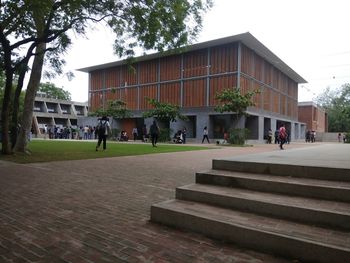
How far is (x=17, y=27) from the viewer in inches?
445

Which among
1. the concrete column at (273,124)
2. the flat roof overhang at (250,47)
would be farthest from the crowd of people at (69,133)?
the concrete column at (273,124)

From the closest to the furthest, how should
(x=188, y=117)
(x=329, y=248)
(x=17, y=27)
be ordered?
1. (x=329, y=248)
2. (x=17, y=27)
3. (x=188, y=117)

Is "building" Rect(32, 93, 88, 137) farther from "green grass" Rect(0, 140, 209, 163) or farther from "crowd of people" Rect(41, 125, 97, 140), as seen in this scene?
"green grass" Rect(0, 140, 209, 163)

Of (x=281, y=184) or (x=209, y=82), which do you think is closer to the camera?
(x=281, y=184)

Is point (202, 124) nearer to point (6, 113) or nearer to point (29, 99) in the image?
point (29, 99)

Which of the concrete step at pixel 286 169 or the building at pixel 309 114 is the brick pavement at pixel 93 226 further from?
the building at pixel 309 114

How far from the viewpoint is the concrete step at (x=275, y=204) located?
365 cm

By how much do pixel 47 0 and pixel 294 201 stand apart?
665 centimetres

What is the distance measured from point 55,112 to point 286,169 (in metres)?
68.0

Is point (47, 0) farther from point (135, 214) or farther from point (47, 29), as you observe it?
point (135, 214)

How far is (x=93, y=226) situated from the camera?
423 cm

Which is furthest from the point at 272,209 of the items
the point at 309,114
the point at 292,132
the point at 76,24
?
the point at 309,114

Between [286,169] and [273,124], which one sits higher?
[273,124]

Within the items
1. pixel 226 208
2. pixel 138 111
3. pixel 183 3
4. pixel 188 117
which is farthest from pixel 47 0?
pixel 138 111
